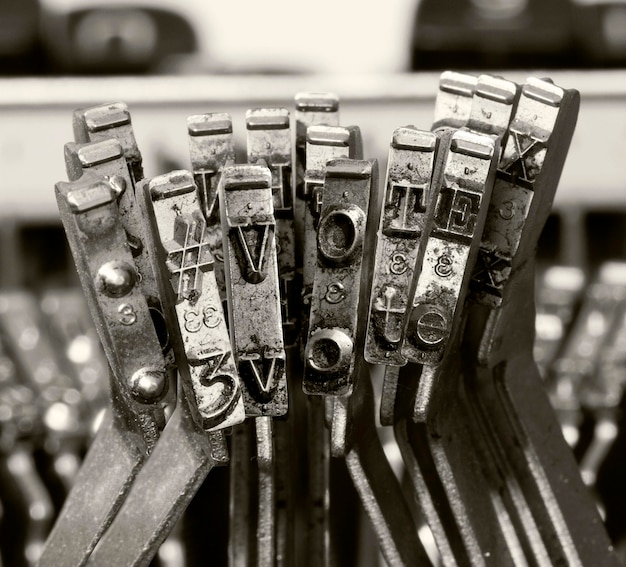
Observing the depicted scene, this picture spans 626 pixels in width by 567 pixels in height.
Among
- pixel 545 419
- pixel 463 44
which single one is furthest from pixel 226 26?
pixel 545 419

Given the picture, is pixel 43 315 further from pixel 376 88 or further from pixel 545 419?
pixel 545 419

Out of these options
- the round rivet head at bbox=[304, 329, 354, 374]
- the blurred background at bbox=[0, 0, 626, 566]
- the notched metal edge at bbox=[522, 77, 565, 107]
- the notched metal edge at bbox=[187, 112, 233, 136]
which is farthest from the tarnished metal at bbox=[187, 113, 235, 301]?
the blurred background at bbox=[0, 0, 626, 566]

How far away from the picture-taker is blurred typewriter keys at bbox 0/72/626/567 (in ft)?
1.79

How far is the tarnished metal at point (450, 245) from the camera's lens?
550 millimetres

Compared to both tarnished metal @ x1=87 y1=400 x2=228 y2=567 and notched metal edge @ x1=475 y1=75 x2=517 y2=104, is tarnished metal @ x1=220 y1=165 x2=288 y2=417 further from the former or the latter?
notched metal edge @ x1=475 y1=75 x2=517 y2=104

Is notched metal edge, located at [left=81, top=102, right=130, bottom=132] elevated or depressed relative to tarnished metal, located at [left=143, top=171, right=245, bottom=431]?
elevated

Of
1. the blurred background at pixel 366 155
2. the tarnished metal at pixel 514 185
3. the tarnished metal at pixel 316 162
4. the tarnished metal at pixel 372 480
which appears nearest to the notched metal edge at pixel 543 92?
the tarnished metal at pixel 514 185

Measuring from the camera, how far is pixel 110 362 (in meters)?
0.57

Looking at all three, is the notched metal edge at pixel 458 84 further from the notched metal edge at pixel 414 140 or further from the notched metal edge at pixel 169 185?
the notched metal edge at pixel 169 185

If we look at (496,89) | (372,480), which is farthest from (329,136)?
(372,480)

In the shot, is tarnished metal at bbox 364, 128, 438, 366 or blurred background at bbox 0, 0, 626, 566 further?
blurred background at bbox 0, 0, 626, 566

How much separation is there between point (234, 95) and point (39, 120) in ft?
1.01

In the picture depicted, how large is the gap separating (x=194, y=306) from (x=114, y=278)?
0.19 feet

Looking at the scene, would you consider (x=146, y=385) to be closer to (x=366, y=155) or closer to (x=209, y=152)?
(x=209, y=152)
